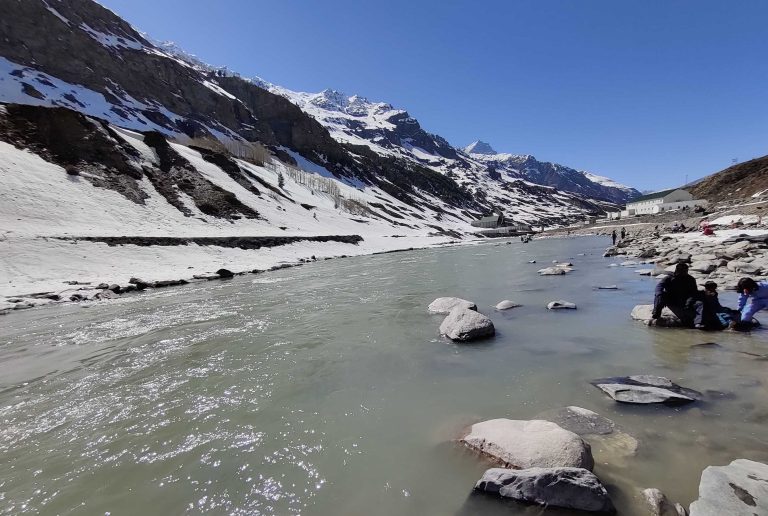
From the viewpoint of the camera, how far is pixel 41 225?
102ft

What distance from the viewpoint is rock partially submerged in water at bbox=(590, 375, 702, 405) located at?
20.3 ft

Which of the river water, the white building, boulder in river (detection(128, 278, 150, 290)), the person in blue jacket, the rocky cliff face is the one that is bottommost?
the river water

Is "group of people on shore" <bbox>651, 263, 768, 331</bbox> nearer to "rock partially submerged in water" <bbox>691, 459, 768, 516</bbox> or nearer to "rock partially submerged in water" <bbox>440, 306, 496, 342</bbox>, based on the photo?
"rock partially submerged in water" <bbox>440, 306, 496, 342</bbox>

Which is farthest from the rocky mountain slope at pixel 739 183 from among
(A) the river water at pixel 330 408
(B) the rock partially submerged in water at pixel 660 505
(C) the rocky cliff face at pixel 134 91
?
(B) the rock partially submerged in water at pixel 660 505

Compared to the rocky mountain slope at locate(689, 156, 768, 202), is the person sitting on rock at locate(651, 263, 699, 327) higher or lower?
lower

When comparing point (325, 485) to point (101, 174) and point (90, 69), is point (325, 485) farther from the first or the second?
point (90, 69)

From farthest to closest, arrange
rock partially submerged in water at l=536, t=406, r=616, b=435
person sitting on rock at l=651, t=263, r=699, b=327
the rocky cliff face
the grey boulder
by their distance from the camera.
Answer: the rocky cliff face
the grey boulder
person sitting on rock at l=651, t=263, r=699, b=327
rock partially submerged in water at l=536, t=406, r=616, b=435

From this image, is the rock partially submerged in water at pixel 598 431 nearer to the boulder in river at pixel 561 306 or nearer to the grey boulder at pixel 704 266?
the boulder in river at pixel 561 306

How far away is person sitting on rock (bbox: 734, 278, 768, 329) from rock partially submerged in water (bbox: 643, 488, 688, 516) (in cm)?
881

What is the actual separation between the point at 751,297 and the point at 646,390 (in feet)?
21.4

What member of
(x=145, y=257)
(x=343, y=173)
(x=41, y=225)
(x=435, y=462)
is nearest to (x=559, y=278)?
(x=435, y=462)

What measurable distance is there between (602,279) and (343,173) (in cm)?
14321

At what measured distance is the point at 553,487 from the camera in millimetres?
4070

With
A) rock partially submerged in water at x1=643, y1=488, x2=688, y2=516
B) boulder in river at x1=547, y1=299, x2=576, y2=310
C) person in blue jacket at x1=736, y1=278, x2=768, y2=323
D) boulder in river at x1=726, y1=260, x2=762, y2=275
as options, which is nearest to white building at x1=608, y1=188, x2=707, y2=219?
boulder in river at x1=726, y1=260, x2=762, y2=275
